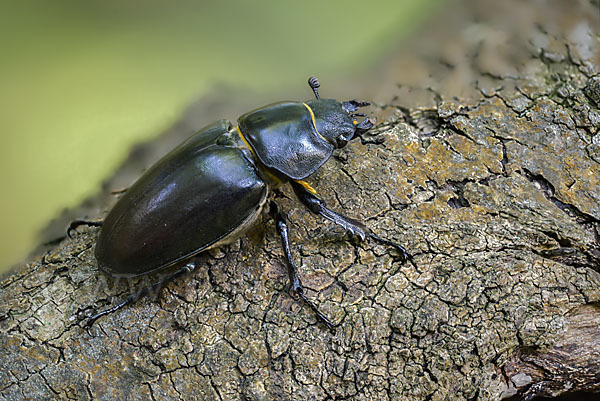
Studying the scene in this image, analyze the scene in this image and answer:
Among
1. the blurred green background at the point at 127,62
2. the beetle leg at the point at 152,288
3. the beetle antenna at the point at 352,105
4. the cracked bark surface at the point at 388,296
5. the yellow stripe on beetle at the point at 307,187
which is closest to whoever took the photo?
the cracked bark surface at the point at 388,296

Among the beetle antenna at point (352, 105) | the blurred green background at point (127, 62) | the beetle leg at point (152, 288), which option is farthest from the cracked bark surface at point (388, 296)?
the blurred green background at point (127, 62)

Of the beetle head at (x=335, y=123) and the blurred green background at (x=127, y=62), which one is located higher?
the blurred green background at (x=127, y=62)

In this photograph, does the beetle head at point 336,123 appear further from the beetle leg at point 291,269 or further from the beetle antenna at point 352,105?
the beetle leg at point 291,269

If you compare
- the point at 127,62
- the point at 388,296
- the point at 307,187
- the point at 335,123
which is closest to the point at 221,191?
the point at 307,187

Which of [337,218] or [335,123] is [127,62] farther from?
[337,218]

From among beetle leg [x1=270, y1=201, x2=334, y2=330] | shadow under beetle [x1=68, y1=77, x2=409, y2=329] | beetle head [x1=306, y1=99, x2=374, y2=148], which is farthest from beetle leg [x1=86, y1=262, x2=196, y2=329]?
beetle head [x1=306, y1=99, x2=374, y2=148]

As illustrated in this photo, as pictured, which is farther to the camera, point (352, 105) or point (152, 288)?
point (352, 105)

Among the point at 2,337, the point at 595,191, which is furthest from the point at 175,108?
the point at 595,191
